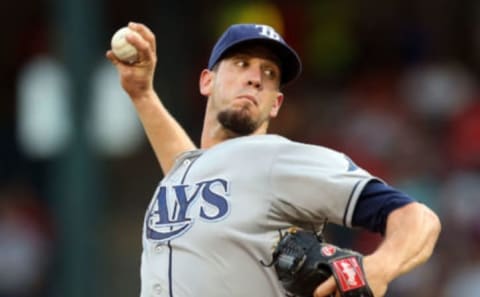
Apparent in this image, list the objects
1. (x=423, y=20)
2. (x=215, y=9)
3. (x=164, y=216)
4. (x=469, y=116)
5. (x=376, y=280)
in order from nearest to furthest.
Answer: (x=376, y=280) → (x=164, y=216) → (x=469, y=116) → (x=423, y=20) → (x=215, y=9)

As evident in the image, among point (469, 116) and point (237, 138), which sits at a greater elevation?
point (237, 138)

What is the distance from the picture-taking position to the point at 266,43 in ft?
13.5

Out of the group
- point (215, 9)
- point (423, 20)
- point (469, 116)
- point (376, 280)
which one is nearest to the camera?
point (376, 280)

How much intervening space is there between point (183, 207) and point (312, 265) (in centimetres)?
57

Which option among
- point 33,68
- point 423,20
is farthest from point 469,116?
point 33,68

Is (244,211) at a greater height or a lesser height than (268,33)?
lesser

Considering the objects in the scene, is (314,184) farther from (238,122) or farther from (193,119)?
(193,119)

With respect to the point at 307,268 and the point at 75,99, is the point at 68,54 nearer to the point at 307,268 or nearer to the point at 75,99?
the point at 75,99

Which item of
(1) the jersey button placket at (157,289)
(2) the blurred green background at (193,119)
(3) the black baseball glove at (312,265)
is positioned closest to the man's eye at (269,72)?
Result: (3) the black baseball glove at (312,265)

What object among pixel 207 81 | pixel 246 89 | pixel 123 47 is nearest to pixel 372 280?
pixel 246 89

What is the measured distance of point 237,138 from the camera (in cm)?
409

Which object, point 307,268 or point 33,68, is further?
point 33,68

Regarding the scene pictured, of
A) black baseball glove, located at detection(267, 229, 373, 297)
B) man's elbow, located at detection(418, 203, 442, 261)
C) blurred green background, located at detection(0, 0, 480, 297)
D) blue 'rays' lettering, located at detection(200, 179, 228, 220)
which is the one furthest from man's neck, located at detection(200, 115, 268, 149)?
blurred green background, located at detection(0, 0, 480, 297)

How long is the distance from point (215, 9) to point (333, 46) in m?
1.20
